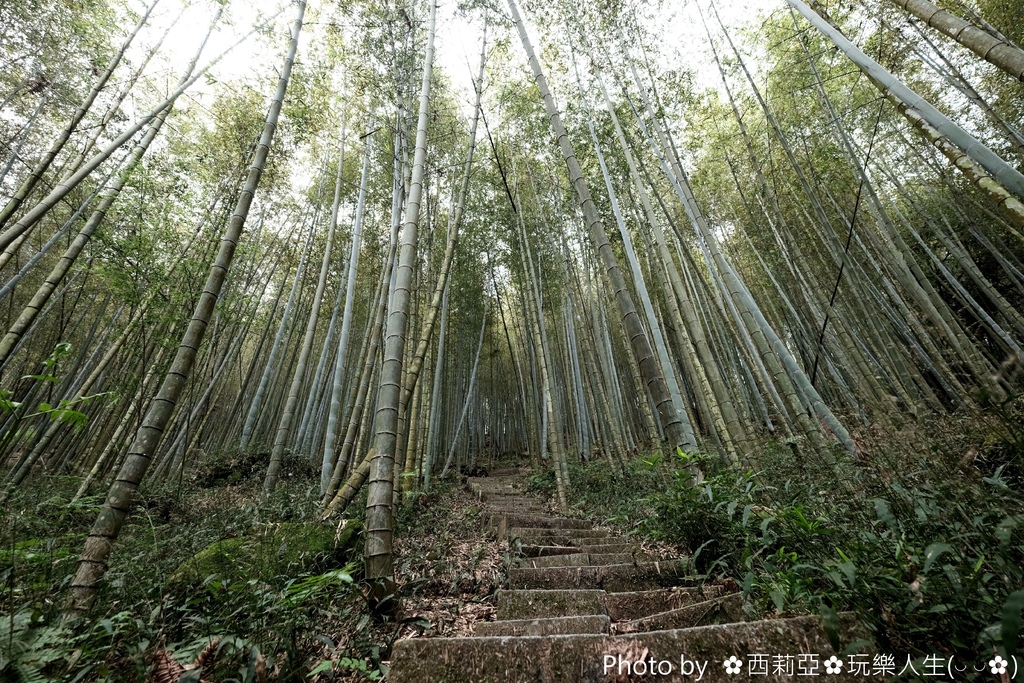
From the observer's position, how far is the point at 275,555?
2154 mm

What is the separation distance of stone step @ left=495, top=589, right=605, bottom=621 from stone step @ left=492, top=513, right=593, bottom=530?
4.77 ft

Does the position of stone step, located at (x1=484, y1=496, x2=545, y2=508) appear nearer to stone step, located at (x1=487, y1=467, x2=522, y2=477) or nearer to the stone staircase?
the stone staircase

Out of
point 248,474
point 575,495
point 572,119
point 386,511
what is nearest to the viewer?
point 386,511

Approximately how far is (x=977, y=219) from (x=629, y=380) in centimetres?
677

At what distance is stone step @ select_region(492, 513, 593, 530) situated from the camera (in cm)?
346

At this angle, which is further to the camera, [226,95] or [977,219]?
[977,219]

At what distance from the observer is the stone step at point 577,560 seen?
2.46 metres

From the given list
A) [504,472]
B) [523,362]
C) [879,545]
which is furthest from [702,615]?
[523,362]

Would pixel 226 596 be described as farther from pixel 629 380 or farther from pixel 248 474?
pixel 629 380

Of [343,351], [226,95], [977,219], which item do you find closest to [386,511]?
[343,351]

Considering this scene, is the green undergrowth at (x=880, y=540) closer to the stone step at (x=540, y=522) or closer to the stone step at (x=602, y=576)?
the stone step at (x=602, y=576)

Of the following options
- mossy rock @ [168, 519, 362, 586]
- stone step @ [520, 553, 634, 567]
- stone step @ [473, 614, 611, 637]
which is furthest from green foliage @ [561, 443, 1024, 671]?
mossy rock @ [168, 519, 362, 586]

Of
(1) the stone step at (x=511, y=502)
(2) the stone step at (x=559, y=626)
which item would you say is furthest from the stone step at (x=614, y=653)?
(1) the stone step at (x=511, y=502)

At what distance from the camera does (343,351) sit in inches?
187
